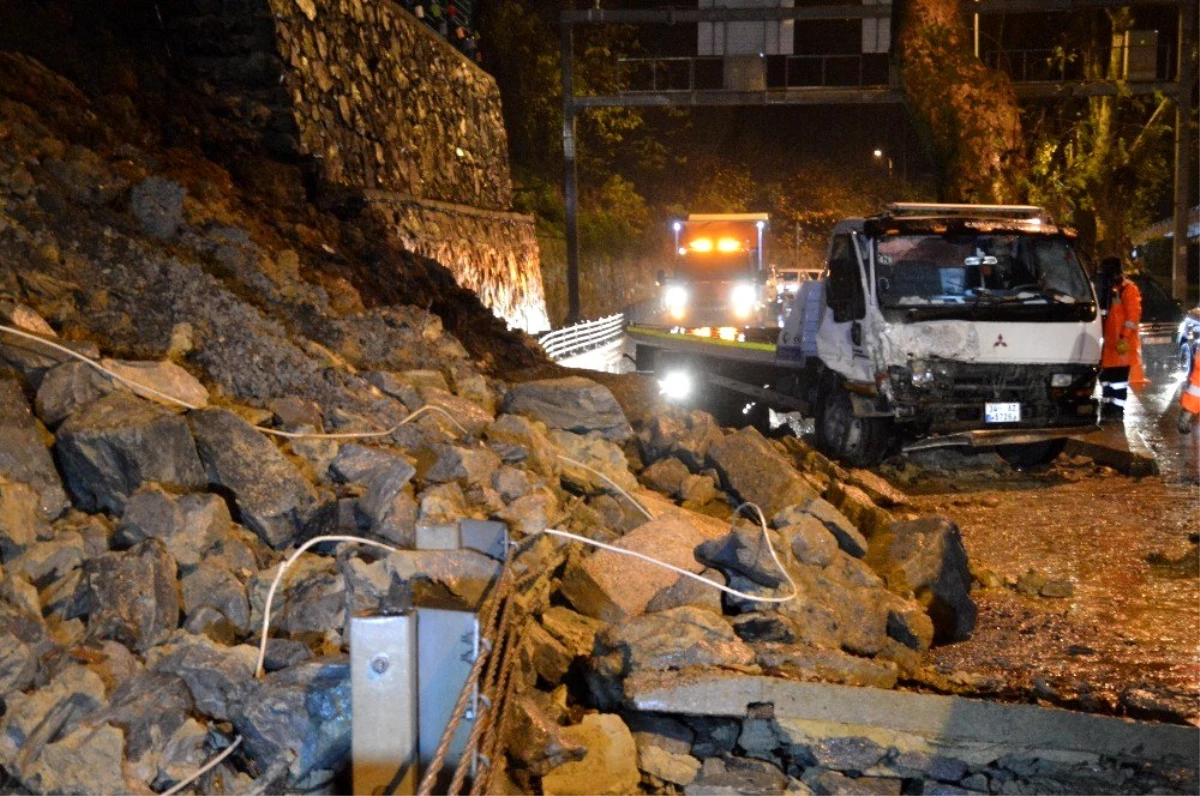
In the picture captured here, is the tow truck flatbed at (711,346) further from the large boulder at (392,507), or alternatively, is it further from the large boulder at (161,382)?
the large boulder at (161,382)

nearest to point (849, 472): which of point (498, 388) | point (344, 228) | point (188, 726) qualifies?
point (498, 388)

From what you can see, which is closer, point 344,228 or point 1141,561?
point 1141,561

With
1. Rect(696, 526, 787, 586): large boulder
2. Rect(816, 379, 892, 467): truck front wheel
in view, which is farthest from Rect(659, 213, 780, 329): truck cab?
Rect(696, 526, 787, 586): large boulder

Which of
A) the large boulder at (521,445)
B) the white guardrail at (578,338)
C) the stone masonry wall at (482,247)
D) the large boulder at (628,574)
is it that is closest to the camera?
the large boulder at (628,574)

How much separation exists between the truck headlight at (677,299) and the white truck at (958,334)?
46.4 feet

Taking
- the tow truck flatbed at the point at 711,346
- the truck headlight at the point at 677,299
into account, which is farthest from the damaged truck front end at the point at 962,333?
the truck headlight at the point at 677,299

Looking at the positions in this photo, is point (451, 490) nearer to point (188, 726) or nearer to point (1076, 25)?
point (188, 726)

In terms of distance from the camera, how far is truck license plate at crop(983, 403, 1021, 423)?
34.4 ft

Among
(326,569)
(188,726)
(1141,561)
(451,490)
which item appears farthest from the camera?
(1141,561)

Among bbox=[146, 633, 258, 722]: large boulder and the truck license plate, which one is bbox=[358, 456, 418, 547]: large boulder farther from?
the truck license plate

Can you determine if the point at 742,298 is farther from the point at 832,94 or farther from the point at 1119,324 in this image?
the point at 1119,324

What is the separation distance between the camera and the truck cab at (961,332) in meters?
10.4

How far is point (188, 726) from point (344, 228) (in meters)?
6.46

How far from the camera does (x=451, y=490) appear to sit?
5.79 metres
